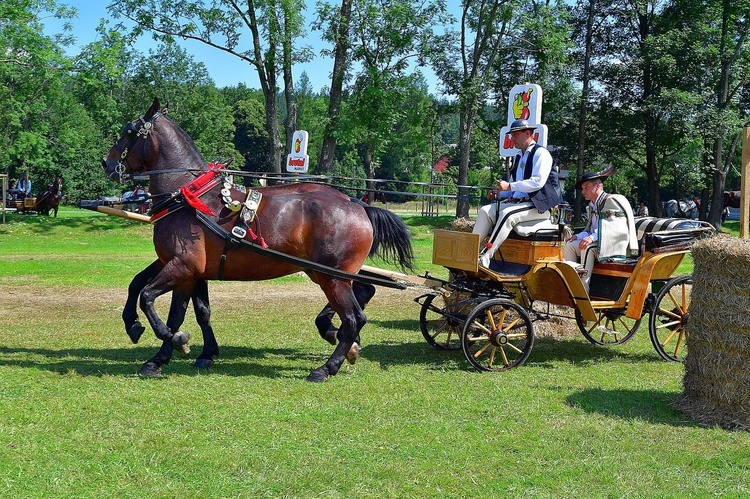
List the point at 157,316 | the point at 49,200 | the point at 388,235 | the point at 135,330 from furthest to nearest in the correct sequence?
1. the point at 49,200
2. the point at 388,235
3. the point at 135,330
4. the point at 157,316

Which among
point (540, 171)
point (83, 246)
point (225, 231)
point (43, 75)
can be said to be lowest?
point (83, 246)

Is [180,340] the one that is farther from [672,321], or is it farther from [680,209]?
[680,209]

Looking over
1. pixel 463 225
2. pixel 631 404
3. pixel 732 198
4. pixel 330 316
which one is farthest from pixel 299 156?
pixel 732 198

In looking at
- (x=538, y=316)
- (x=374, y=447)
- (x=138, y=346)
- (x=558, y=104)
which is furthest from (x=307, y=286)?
(x=558, y=104)

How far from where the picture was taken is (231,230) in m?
7.78

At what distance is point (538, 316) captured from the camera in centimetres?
872

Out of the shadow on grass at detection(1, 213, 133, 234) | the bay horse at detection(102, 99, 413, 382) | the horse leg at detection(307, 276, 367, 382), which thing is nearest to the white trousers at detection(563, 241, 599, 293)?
the bay horse at detection(102, 99, 413, 382)

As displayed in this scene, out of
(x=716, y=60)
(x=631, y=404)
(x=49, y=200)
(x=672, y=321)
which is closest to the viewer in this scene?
(x=631, y=404)

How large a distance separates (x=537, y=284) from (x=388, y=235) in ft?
6.21

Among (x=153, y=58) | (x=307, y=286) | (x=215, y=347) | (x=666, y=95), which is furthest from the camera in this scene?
(x=153, y=58)

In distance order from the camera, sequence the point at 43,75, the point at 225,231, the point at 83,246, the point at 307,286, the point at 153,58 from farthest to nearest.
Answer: the point at 153,58 < the point at 43,75 < the point at 83,246 < the point at 307,286 < the point at 225,231

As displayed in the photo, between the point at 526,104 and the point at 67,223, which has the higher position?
the point at 526,104

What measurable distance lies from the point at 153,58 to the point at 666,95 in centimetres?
2328

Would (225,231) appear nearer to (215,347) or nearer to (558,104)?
(215,347)
